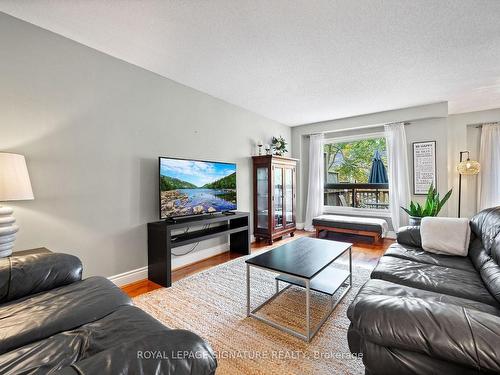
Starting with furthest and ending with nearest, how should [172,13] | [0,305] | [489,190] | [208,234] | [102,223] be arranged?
[489,190] < [208,234] < [102,223] < [172,13] < [0,305]

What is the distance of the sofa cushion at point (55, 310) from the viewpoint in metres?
1.02

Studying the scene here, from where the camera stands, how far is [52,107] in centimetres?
212

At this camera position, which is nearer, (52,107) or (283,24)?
(283,24)

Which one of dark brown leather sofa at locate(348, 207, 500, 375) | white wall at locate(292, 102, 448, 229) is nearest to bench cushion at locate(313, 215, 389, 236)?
white wall at locate(292, 102, 448, 229)

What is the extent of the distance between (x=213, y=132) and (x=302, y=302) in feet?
8.57

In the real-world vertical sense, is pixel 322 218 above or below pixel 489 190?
below

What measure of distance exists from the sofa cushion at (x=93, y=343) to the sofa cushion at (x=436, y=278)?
5.37 feet

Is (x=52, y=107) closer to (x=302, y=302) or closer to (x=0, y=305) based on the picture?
(x=0, y=305)

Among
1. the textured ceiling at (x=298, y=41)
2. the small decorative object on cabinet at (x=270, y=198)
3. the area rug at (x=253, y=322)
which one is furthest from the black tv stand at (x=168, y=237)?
the textured ceiling at (x=298, y=41)

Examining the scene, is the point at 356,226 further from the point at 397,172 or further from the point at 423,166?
the point at 423,166

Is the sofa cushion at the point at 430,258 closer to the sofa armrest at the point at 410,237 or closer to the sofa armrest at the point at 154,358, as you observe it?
the sofa armrest at the point at 410,237

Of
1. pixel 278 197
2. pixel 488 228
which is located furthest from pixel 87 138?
pixel 488 228

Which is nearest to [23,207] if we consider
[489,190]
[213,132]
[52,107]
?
[52,107]

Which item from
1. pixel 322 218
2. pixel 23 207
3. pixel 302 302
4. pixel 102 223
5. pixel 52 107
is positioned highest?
pixel 52 107
